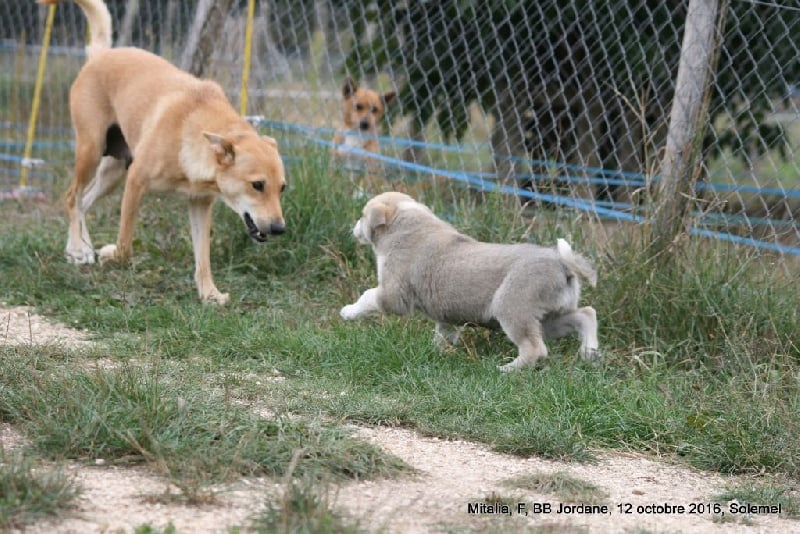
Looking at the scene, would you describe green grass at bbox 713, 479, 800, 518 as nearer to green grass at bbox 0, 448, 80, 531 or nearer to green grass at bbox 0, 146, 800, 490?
green grass at bbox 0, 146, 800, 490

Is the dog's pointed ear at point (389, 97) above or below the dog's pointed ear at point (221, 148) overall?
below

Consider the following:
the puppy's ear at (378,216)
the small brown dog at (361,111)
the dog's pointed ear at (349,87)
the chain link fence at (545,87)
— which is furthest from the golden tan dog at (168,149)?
the dog's pointed ear at (349,87)

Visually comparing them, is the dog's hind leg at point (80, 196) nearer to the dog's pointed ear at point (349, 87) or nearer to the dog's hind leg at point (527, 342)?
the dog's pointed ear at point (349, 87)

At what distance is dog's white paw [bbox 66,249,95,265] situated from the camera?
6798 millimetres

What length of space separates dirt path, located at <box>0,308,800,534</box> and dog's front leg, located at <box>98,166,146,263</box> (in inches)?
118

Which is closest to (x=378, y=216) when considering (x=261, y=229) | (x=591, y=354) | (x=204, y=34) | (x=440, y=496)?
(x=261, y=229)

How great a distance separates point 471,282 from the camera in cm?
511

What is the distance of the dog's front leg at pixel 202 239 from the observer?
6.41 meters

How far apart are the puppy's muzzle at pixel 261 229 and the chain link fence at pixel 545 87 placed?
125cm

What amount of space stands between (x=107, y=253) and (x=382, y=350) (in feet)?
8.70

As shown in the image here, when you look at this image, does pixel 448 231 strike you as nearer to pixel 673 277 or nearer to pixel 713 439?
pixel 673 277

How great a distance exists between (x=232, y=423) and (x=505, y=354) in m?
1.98

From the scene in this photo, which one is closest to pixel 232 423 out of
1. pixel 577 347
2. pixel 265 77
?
pixel 577 347

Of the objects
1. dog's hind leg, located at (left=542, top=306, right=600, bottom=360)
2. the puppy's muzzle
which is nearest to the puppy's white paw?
the puppy's muzzle
